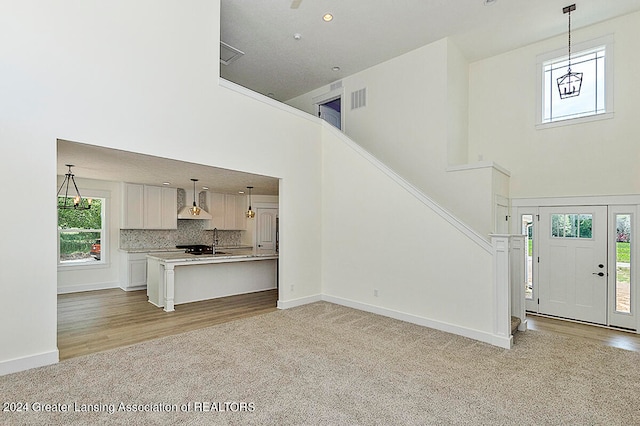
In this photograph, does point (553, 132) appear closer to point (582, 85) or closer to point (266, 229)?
point (582, 85)

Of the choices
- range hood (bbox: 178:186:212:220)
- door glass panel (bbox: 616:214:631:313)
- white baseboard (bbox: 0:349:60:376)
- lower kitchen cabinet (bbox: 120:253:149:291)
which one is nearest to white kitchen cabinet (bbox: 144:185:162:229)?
range hood (bbox: 178:186:212:220)

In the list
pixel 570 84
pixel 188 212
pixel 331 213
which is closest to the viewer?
pixel 570 84

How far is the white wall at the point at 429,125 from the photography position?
5.52m

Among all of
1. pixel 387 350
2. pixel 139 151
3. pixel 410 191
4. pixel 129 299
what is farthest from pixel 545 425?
pixel 129 299

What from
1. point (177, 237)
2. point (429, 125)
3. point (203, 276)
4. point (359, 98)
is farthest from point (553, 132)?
point (177, 237)

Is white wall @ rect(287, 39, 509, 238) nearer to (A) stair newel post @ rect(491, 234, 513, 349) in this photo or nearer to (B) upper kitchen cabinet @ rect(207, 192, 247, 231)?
(A) stair newel post @ rect(491, 234, 513, 349)

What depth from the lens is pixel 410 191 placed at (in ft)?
16.2

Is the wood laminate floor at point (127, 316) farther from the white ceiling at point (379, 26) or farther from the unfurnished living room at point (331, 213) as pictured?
the white ceiling at point (379, 26)

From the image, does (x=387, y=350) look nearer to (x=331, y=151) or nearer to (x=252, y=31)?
(x=331, y=151)

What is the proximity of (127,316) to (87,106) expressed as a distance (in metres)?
3.21

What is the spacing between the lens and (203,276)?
614 centimetres

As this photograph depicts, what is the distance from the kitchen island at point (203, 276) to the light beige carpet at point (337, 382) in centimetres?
172

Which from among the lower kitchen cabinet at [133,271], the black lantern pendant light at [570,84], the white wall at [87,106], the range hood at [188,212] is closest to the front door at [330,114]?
the white wall at [87,106]

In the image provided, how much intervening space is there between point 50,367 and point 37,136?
2285 mm
